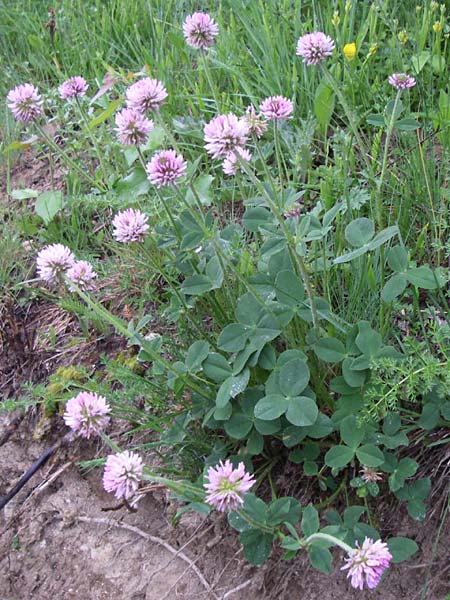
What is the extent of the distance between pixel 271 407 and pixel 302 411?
2.7 inches

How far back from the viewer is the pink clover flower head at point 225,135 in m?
1.46

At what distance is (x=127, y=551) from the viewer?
186cm

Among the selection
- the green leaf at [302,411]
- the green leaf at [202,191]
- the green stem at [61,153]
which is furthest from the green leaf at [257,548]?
the green stem at [61,153]

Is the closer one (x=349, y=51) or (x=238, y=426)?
(x=238, y=426)

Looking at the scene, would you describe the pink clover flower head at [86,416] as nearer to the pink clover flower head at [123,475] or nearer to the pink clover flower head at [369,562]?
the pink clover flower head at [123,475]

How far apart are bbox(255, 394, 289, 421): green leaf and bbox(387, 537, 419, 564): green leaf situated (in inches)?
13.8

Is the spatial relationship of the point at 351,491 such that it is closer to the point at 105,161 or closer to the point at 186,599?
the point at 186,599

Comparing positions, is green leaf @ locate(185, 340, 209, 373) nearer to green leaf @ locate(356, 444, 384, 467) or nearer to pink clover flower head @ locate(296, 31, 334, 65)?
green leaf @ locate(356, 444, 384, 467)

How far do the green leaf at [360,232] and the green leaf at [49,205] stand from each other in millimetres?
1265

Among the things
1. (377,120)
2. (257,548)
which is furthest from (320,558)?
(377,120)

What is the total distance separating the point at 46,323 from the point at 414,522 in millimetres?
1408

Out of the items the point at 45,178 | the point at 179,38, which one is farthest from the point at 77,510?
the point at 179,38

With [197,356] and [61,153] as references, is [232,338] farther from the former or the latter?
[61,153]

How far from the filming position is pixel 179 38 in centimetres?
276
